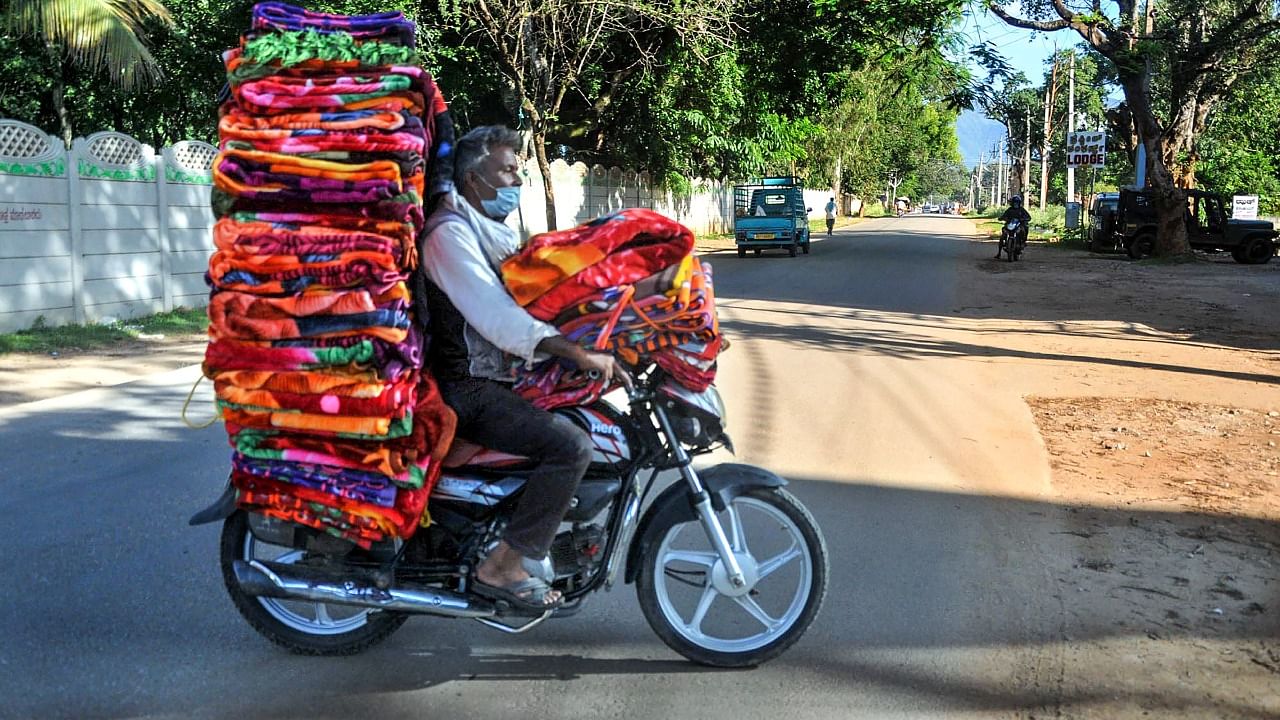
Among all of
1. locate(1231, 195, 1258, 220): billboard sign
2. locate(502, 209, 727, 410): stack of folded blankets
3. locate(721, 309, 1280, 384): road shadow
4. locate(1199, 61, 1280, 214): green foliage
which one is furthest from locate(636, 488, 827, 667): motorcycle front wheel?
locate(1199, 61, 1280, 214): green foliage

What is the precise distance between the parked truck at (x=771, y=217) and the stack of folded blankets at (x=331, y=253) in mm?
26746

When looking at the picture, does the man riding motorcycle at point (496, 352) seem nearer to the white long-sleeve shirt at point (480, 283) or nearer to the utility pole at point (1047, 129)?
the white long-sleeve shirt at point (480, 283)

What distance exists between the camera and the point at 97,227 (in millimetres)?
13148

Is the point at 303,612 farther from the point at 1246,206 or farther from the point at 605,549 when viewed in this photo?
the point at 1246,206

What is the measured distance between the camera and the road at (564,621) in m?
3.65

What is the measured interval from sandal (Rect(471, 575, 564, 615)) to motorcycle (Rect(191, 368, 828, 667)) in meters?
0.02

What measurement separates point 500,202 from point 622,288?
516mm

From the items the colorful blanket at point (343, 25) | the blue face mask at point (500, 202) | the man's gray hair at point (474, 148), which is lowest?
the blue face mask at point (500, 202)

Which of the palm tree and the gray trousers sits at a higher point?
the palm tree

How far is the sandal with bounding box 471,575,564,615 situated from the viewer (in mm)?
3602

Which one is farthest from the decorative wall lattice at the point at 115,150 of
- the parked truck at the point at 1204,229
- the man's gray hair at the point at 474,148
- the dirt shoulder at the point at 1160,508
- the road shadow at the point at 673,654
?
the parked truck at the point at 1204,229

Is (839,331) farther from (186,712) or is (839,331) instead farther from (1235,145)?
(1235,145)

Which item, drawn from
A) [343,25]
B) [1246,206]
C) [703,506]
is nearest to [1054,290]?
[703,506]

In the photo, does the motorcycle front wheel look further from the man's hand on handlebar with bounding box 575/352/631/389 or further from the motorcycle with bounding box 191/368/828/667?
the man's hand on handlebar with bounding box 575/352/631/389
